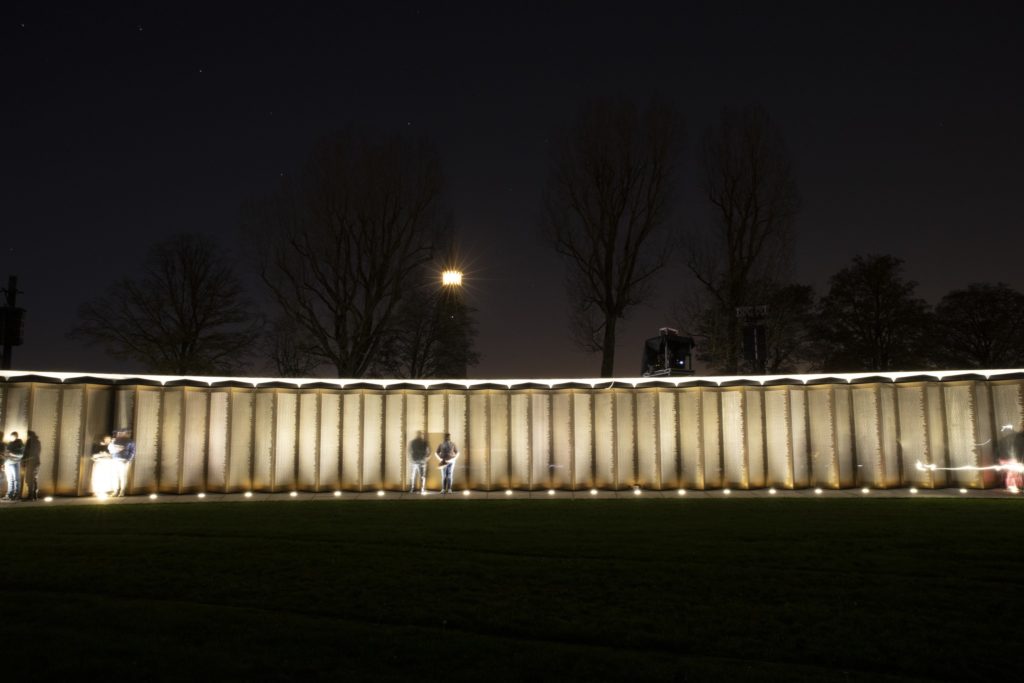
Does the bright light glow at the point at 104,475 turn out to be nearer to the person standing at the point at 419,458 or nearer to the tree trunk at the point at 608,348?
the person standing at the point at 419,458

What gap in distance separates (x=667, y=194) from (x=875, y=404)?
616 inches

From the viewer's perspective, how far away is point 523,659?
18.9ft

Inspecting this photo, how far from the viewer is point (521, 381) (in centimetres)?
2147

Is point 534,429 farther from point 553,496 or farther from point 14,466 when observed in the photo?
point 14,466

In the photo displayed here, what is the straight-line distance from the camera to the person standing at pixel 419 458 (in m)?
20.1

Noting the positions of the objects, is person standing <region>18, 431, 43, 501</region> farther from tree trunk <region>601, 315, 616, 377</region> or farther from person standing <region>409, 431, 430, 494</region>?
tree trunk <region>601, 315, 616, 377</region>

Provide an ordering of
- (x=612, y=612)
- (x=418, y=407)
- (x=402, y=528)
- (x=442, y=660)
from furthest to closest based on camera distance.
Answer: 1. (x=418, y=407)
2. (x=402, y=528)
3. (x=612, y=612)
4. (x=442, y=660)

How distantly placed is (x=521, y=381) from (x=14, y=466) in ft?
41.5

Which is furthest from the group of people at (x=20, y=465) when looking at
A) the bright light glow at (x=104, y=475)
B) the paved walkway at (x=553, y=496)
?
the bright light glow at (x=104, y=475)

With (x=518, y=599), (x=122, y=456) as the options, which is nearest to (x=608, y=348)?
(x=122, y=456)

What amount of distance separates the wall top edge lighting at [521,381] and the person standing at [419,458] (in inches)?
63.7

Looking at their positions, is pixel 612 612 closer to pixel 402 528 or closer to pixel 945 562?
pixel 945 562

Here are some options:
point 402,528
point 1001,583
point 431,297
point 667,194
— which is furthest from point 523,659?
point 431,297

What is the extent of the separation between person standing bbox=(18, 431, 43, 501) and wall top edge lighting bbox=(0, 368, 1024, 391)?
4.86 ft
